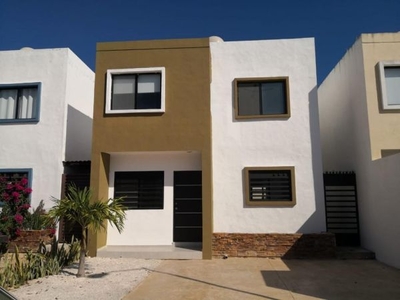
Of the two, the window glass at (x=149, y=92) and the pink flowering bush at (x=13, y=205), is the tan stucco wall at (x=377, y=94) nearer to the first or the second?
the window glass at (x=149, y=92)

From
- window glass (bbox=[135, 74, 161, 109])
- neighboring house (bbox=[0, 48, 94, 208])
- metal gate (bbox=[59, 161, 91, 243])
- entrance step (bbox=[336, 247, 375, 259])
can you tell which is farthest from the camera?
neighboring house (bbox=[0, 48, 94, 208])

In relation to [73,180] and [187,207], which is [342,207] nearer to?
[187,207]

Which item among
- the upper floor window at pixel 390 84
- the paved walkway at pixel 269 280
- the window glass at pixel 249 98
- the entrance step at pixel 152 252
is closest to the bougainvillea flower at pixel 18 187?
the entrance step at pixel 152 252

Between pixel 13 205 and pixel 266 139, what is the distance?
906 centimetres

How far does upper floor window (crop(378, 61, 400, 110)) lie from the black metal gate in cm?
275

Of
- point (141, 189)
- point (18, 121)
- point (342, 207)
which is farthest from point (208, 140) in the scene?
point (18, 121)

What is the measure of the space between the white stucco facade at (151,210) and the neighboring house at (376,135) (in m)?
5.61

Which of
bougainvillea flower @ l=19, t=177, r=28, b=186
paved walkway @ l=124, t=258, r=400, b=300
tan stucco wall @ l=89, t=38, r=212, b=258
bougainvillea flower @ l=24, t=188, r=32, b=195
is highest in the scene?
tan stucco wall @ l=89, t=38, r=212, b=258

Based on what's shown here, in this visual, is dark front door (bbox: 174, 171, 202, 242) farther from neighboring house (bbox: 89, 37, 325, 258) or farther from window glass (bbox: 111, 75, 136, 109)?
window glass (bbox: 111, 75, 136, 109)

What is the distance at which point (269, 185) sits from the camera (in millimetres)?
11844

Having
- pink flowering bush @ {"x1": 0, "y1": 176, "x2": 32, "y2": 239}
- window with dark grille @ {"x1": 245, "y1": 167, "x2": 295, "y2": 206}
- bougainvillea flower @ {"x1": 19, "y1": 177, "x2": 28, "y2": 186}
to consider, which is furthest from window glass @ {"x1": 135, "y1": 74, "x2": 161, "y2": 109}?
pink flowering bush @ {"x1": 0, "y1": 176, "x2": 32, "y2": 239}

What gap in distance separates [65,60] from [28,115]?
101 inches

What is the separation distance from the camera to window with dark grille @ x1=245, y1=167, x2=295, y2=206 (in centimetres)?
1167

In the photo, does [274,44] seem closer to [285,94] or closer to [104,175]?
[285,94]
